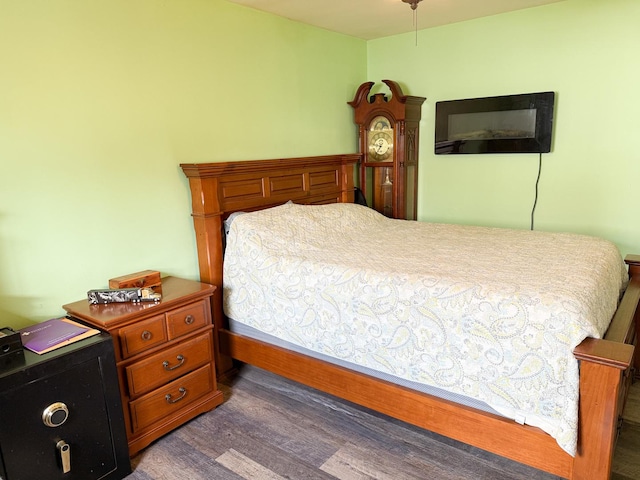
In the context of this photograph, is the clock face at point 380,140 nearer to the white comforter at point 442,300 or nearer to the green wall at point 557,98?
the green wall at point 557,98

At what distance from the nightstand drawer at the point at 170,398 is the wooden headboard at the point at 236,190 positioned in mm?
413

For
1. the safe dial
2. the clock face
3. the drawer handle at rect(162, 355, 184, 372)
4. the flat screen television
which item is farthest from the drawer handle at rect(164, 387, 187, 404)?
the flat screen television

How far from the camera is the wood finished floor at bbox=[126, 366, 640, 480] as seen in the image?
→ 1.89 metres

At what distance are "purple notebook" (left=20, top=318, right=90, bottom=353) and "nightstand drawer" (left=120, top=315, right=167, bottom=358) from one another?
0.56 feet

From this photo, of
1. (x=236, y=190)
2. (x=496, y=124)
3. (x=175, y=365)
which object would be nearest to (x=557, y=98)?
(x=496, y=124)

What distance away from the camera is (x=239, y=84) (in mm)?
2891

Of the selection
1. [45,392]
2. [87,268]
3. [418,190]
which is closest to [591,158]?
[418,190]

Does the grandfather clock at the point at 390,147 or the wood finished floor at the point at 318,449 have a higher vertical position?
the grandfather clock at the point at 390,147

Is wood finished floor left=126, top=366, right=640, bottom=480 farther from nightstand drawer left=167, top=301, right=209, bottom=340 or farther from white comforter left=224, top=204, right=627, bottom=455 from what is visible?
nightstand drawer left=167, top=301, right=209, bottom=340

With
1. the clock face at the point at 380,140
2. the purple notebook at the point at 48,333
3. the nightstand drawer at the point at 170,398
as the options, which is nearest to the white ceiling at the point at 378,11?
the clock face at the point at 380,140

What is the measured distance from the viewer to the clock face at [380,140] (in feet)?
12.1

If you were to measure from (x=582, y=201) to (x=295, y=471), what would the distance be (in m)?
2.70

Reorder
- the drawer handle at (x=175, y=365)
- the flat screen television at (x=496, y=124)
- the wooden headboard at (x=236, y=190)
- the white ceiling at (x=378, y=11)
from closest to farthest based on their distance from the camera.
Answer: the drawer handle at (x=175, y=365)
the wooden headboard at (x=236, y=190)
the white ceiling at (x=378, y=11)
the flat screen television at (x=496, y=124)

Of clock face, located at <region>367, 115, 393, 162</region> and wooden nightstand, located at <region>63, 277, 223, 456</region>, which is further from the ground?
clock face, located at <region>367, 115, 393, 162</region>
